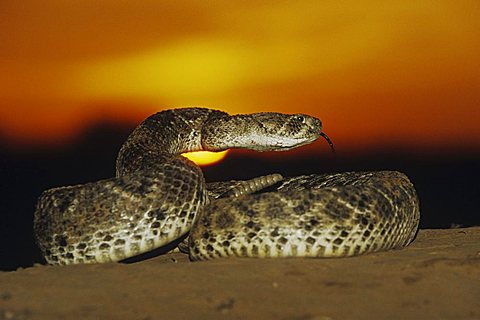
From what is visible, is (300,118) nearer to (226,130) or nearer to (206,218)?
(226,130)

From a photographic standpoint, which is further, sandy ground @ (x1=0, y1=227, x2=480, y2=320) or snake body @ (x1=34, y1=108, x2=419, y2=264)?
snake body @ (x1=34, y1=108, x2=419, y2=264)

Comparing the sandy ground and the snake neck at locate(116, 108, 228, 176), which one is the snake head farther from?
the sandy ground

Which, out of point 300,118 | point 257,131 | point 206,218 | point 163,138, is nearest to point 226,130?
point 257,131

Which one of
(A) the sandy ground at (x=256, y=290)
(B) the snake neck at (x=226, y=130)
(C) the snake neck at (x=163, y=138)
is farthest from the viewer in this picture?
(B) the snake neck at (x=226, y=130)

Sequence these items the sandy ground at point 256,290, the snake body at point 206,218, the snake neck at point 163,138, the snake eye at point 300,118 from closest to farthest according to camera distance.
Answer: the sandy ground at point 256,290 < the snake body at point 206,218 < the snake neck at point 163,138 < the snake eye at point 300,118

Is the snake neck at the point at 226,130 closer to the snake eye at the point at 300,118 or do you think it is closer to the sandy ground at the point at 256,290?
the snake eye at the point at 300,118

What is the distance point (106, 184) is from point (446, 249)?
5.74m

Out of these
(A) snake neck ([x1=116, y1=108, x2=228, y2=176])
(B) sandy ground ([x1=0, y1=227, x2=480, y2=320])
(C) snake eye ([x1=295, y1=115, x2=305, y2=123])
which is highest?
(C) snake eye ([x1=295, y1=115, x2=305, y2=123])

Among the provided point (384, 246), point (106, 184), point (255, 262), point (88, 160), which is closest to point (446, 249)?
point (384, 246)

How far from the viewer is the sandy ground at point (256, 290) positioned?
9156mm

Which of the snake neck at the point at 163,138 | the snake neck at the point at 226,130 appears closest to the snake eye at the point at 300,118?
the snake neck at the point at 226,130

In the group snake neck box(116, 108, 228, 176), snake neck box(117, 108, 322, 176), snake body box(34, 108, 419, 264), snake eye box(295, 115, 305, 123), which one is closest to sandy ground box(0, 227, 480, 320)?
snake body box(34, 108, 419, 264)

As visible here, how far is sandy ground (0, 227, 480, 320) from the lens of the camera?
9.16 metres

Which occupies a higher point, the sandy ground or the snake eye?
the snake eye
